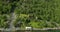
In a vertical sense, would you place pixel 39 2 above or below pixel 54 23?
above

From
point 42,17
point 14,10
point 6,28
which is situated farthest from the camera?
point 14,10

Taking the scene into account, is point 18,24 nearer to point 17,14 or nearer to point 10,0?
point 17,14

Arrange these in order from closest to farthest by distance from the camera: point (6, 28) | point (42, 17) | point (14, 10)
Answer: point (6, 28), point (42, 17), point (14, 10)

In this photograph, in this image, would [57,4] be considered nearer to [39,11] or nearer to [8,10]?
[39,11]

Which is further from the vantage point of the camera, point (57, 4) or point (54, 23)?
point (57, 4)

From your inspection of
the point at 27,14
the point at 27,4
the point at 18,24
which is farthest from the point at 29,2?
the point at 18,24

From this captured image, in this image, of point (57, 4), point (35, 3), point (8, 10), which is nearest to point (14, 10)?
point (8, 10)
